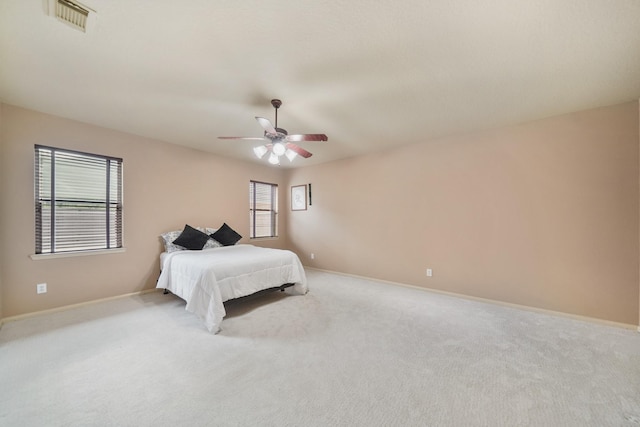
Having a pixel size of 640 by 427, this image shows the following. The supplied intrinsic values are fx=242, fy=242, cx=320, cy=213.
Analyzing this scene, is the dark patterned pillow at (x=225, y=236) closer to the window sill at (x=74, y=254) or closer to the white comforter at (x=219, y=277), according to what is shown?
the white comforter at (x=219, y=277)

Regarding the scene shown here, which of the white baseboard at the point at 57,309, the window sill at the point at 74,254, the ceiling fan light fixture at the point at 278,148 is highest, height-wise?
the ceiling fan light fixture at the point at 278,148

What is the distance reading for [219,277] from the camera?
2984 millimetres

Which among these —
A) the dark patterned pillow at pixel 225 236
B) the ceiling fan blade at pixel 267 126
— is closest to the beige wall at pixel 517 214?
the dark patterned pillow at pixel 225 236

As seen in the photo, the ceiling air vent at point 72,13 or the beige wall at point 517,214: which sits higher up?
the ceiling air vent at point 72,13

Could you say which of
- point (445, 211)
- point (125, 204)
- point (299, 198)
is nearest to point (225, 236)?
point (125, 204)

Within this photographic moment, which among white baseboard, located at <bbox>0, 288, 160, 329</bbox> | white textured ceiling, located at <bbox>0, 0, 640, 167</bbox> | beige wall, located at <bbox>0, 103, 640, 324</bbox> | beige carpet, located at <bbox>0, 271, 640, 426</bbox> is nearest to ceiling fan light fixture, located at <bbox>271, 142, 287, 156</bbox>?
white textured ceiling, located at <bbox>0, 0, 640, 167</bbox>

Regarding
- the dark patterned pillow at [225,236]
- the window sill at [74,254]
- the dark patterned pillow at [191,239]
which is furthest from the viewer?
the dark patterned pillow at [225,236]

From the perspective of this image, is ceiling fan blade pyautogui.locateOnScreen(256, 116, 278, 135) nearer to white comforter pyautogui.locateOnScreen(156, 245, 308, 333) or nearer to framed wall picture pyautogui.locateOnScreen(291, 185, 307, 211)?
white comforter pyautogui.locateOnScreen(156, 245, 308, 333)

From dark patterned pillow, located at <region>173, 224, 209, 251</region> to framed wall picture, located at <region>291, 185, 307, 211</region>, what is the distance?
2.44 metres

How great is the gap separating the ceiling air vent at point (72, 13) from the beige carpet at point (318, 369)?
262cm

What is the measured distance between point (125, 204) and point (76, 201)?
548 millimetres

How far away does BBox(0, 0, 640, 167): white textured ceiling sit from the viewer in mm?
1645

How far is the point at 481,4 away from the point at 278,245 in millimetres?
5684

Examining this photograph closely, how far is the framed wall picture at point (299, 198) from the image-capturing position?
6059 mm
